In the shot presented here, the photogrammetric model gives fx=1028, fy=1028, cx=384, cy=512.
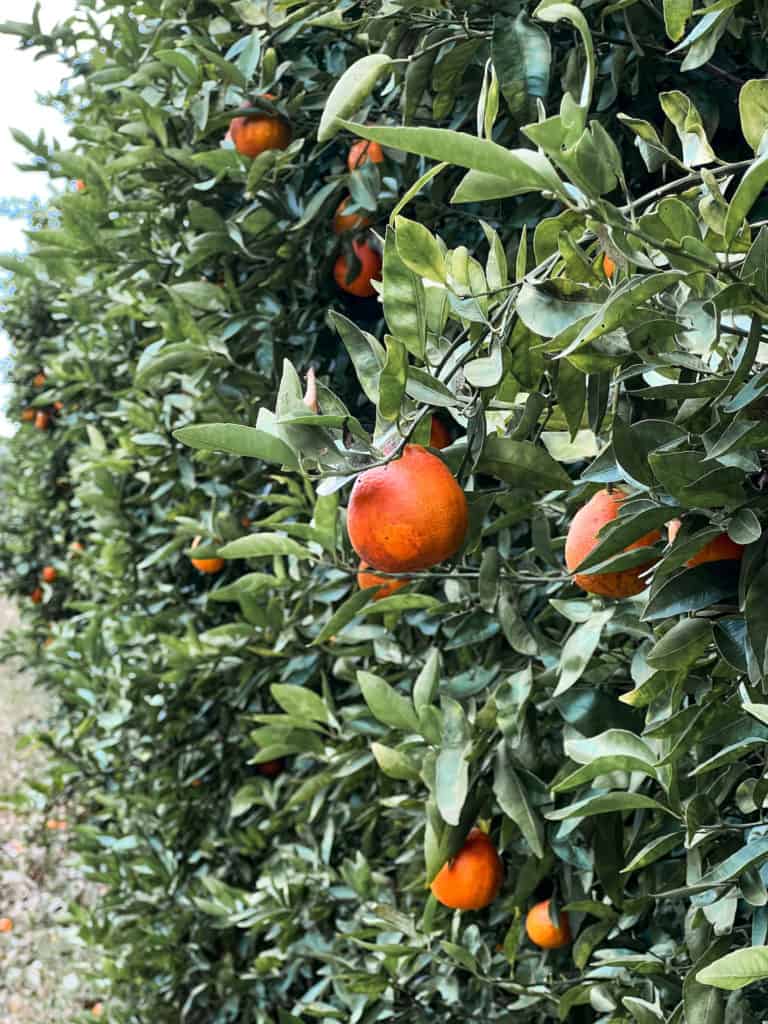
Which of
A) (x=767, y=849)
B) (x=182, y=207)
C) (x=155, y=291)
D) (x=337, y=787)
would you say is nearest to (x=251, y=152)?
(x=182, y=207)

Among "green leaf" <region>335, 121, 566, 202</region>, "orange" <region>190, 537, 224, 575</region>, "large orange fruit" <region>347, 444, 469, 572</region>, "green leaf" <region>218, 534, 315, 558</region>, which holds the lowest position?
"orange" <region>190, 537, 224, 575</region>

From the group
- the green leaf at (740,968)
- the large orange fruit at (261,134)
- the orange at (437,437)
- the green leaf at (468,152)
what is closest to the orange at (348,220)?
the large orange fruit at (261,134)

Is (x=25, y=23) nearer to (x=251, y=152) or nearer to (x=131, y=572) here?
(x=251, y=152)

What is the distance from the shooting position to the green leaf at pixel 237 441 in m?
0.68

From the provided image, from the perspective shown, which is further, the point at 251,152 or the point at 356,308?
the point at 356,308

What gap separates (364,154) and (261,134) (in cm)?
16

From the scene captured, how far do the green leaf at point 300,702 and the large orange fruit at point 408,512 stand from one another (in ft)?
2.67

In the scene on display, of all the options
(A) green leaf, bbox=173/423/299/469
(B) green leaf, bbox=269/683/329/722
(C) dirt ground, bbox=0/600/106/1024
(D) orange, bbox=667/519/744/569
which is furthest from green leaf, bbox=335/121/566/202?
(C) dirt ground, bbox=0/600/106/1024

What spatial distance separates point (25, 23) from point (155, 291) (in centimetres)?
65

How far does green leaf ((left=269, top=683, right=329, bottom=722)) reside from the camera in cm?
161

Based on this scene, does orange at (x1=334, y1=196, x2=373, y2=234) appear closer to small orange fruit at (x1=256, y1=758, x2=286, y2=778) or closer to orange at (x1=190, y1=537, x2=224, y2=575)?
orange at (x1=190, y1=537, x2=224, y2=575)

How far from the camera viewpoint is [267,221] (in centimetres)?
170

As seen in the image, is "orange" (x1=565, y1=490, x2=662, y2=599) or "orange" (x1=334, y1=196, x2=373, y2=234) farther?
"orange" (x1=334, y1=196, x2=373, y2=234)

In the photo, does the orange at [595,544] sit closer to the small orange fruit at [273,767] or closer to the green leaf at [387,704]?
the green leaf at [387,704]
